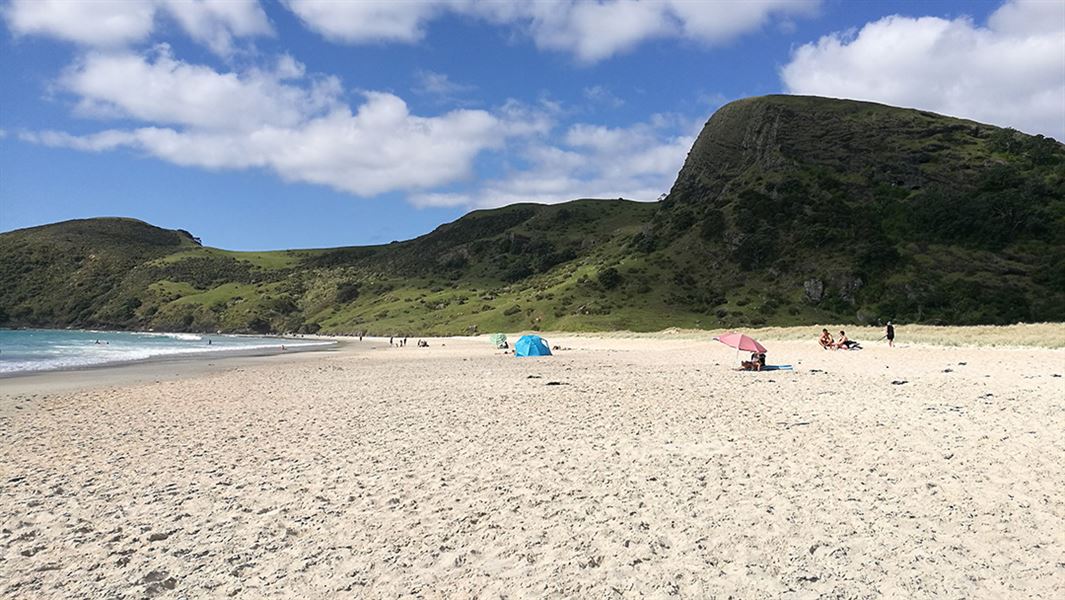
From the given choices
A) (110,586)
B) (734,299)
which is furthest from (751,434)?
(734,299)

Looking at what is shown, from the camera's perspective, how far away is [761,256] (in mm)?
95375

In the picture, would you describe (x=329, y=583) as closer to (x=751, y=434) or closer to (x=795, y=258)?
(x=751, y=434)

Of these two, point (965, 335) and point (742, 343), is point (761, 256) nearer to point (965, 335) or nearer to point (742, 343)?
point (965, 335)

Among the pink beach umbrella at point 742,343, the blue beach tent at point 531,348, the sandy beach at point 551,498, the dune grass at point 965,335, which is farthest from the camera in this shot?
the blue beach tent at point 531,348

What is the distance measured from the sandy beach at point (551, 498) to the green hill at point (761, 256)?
64.3 metres

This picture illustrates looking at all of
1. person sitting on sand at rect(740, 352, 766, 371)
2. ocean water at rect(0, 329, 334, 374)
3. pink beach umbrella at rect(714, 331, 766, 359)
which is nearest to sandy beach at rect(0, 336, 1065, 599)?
person sitting on sand at rect(740, 352, 766, 371)

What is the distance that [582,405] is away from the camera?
17.8 meters

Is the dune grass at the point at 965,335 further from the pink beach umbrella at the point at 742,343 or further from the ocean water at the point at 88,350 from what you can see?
the ocean water at the point at 88,350

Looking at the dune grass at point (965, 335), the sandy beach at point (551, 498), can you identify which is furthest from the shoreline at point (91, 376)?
the dune grass at point (965, 335)

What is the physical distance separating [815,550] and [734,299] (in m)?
83.9

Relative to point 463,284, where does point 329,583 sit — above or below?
below

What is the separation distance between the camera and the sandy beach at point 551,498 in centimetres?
627

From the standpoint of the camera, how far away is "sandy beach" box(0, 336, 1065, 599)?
6270mm

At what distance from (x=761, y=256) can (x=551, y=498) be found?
9409cm
